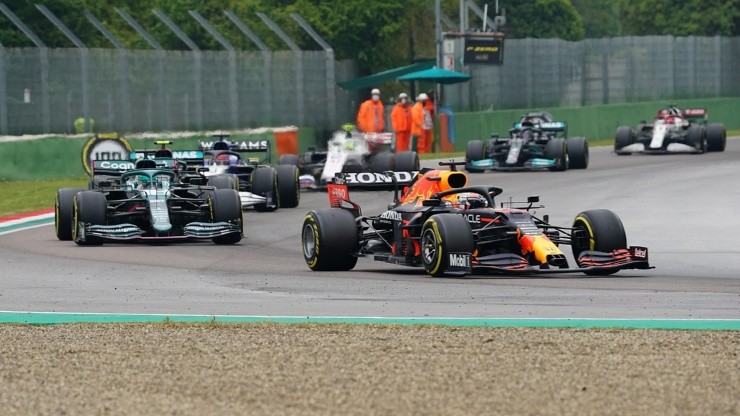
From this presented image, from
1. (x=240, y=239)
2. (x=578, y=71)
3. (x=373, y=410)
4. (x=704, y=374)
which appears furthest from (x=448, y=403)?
(x=578, y=71)

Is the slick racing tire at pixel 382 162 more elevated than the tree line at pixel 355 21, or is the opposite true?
the tree line at pixel 355 21

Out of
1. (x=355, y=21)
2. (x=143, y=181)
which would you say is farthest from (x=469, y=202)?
(x=355, y=21)

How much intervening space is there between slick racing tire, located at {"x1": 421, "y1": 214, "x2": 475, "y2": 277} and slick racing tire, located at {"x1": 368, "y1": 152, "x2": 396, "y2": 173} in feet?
46.8

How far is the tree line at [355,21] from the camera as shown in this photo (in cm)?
4512

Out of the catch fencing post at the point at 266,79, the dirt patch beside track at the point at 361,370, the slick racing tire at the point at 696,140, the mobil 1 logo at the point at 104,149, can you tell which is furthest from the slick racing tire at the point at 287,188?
the slick racing tire at the point at 696,140

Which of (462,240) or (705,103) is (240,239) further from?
(705,103)

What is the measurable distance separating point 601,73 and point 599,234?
3737cm

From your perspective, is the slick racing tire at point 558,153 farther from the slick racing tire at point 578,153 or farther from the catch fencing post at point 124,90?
the catch fencing post at point 124,90

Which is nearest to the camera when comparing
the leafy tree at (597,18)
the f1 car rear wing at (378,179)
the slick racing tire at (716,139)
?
the f1 car rear wing at (378,179)

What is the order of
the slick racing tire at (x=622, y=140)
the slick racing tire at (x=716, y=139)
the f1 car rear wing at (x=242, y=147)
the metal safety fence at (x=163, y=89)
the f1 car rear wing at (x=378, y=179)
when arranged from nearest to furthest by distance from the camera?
1. the f1 car rear wing at (x=378, y=179)
2. the f1 car rear wing at (x=242, y=147)
3. the metal safety fence at (x=163, y=89)
4. the slick racing tire at (x=622, y=140)
5. the slick racing tire at (x=716, y=139)

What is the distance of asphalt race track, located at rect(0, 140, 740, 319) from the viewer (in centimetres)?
1343

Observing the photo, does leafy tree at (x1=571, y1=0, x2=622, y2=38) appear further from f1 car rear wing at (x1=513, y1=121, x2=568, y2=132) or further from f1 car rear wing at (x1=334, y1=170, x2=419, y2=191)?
f1 car rear wing at (x1=334, y1=170, x2=419, y2=191)

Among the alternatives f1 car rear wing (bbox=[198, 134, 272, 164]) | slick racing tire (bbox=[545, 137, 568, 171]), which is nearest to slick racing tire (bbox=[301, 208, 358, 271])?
f1 car rear wing (bbox=[198, 134, 272, 164])

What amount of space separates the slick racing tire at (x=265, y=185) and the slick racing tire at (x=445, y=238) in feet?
34.9
